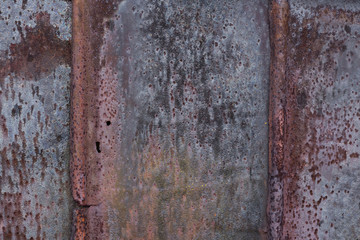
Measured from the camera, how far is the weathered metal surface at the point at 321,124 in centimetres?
151

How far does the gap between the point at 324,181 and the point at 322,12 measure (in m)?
0.88

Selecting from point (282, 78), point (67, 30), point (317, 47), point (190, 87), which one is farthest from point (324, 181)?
point (67, 30)

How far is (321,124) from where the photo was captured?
5.12ft

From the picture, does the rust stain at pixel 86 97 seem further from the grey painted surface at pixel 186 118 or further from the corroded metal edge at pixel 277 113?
the corroded metal edge at pixel 277 113

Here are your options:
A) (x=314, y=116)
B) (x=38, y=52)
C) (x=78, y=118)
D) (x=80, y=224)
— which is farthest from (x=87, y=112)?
(x=314, y=116)

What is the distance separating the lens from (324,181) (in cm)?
157

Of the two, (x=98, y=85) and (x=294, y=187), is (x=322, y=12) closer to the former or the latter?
(x=294, y=187)

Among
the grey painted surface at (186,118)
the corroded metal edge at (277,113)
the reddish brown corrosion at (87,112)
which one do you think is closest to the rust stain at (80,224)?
the reddish brown corrosion at (87,112)

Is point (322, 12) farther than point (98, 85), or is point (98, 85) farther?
point (322, 12)

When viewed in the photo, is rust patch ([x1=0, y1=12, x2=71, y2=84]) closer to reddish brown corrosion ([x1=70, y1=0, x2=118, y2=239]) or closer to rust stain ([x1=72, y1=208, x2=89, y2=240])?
reddish brown corrosion ([x1=70, y1=0, x2=118, y2=239])

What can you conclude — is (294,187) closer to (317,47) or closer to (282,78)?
(282,78)

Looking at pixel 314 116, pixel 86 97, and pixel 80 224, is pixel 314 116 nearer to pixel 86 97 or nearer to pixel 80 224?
pixel 86 97

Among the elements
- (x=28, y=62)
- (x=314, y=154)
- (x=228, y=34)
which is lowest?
(x=314, y=154)

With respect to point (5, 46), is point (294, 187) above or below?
below
